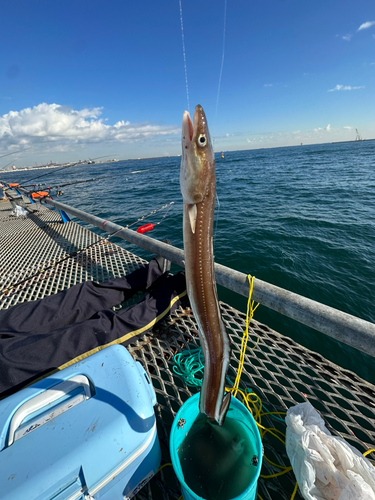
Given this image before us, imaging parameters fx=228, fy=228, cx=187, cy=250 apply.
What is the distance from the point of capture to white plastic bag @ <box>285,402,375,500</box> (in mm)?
1764

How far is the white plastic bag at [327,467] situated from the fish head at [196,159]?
256 cm

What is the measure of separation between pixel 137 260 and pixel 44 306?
306 centimetres

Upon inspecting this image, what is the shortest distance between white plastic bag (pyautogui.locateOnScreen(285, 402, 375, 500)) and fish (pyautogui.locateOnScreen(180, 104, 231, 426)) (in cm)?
74

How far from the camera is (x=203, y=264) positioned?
7.89 feet

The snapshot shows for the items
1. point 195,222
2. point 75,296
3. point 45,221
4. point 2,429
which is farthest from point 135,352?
point 45,221

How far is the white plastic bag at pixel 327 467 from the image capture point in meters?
1.76

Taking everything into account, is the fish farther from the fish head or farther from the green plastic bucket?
the green plastic bucket

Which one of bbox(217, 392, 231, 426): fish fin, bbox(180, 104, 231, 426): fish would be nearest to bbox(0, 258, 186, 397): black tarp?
bbox(180, 104, 231, 426): fish

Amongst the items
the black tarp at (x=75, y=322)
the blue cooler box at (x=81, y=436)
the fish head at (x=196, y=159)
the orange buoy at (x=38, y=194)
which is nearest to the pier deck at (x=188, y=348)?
the black tarp at (x=75, y=322)

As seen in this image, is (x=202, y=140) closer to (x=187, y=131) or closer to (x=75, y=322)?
(x=187, y=131)

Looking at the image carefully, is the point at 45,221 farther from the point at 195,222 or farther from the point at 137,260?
the point at 195,222

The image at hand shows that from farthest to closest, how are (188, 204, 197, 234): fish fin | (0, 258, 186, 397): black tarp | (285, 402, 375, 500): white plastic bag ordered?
(0, 258, 186, 397): black tarp, (188, 204, 197, 234): fish fin, (285, 402, 375, 500): white plastic bag

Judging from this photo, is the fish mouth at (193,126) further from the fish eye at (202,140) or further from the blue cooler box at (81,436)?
the blue cooler box at (81,436)

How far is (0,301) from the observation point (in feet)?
16.7
